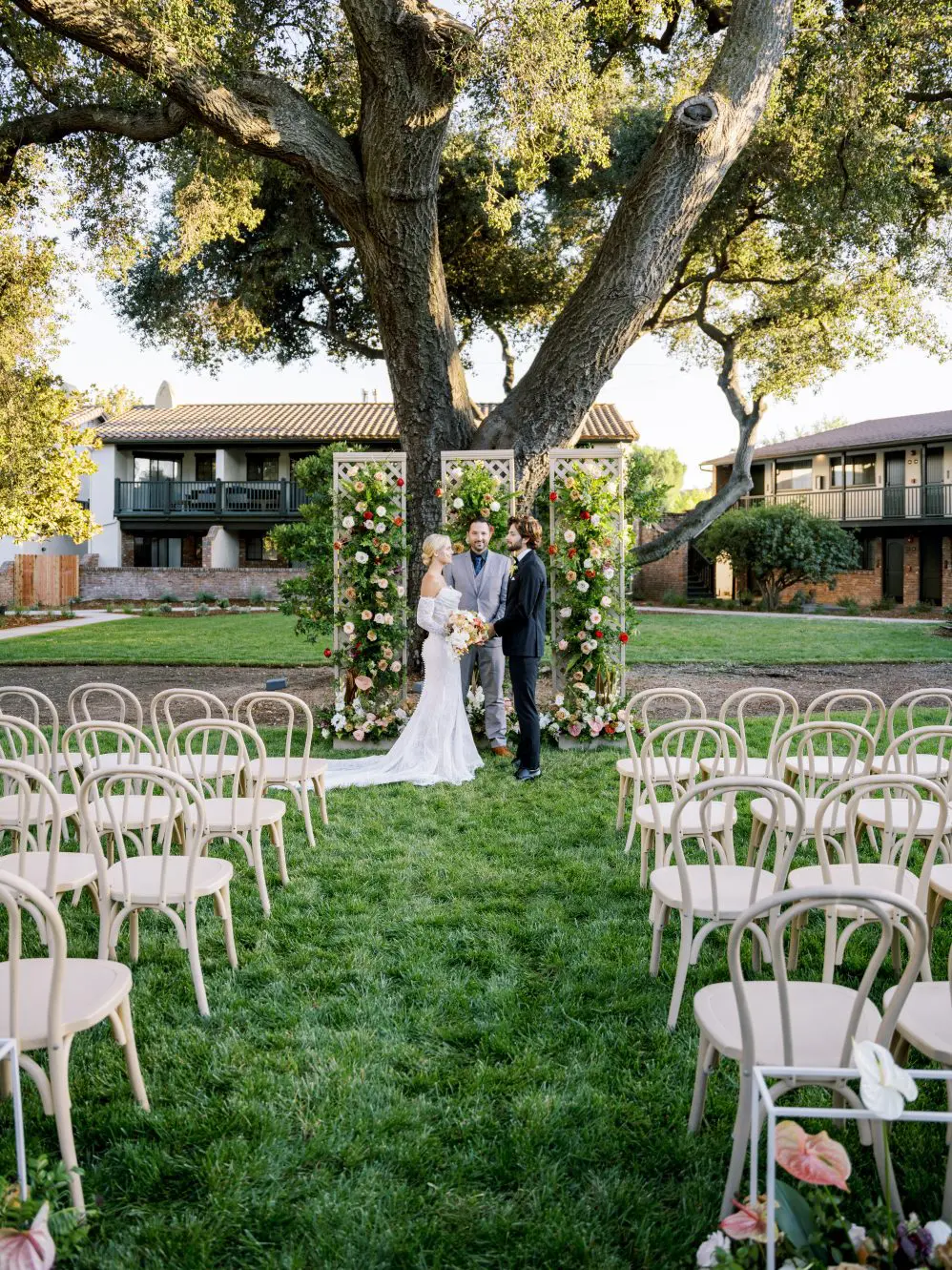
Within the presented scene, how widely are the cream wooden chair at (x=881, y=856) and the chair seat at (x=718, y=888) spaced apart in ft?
0.78

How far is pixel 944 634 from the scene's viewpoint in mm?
18109

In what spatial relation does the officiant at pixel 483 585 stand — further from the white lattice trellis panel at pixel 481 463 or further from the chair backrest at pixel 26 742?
the chair backrest at pixel 26 742

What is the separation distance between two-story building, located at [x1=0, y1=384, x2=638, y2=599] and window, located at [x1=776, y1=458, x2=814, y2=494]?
7981mm

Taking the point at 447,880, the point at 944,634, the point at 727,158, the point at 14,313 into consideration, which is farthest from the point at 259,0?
the point at 944,634

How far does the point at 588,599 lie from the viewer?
28.1 feet

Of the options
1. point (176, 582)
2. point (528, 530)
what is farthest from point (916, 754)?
point (176, 582)

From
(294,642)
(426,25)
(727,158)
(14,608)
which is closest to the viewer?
(426,25)

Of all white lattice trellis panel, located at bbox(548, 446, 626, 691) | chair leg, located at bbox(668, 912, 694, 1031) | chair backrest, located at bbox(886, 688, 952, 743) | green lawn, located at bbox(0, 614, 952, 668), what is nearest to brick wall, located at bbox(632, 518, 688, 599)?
green lawn, located at bbox(0, 614, 952, 668)

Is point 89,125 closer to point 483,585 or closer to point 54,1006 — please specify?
point 483,585

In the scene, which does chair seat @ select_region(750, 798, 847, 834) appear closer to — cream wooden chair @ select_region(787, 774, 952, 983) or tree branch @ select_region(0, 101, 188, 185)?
cream wooden chair @ select_region(787, 774, 952, 983)

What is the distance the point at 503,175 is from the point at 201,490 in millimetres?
19321

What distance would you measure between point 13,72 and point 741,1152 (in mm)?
12480

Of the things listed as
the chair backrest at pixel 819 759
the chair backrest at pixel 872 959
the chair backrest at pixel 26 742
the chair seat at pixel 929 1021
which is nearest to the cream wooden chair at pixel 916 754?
the chair backrest at pixel 819 759

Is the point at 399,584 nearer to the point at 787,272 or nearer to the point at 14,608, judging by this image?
the point at 787,272
